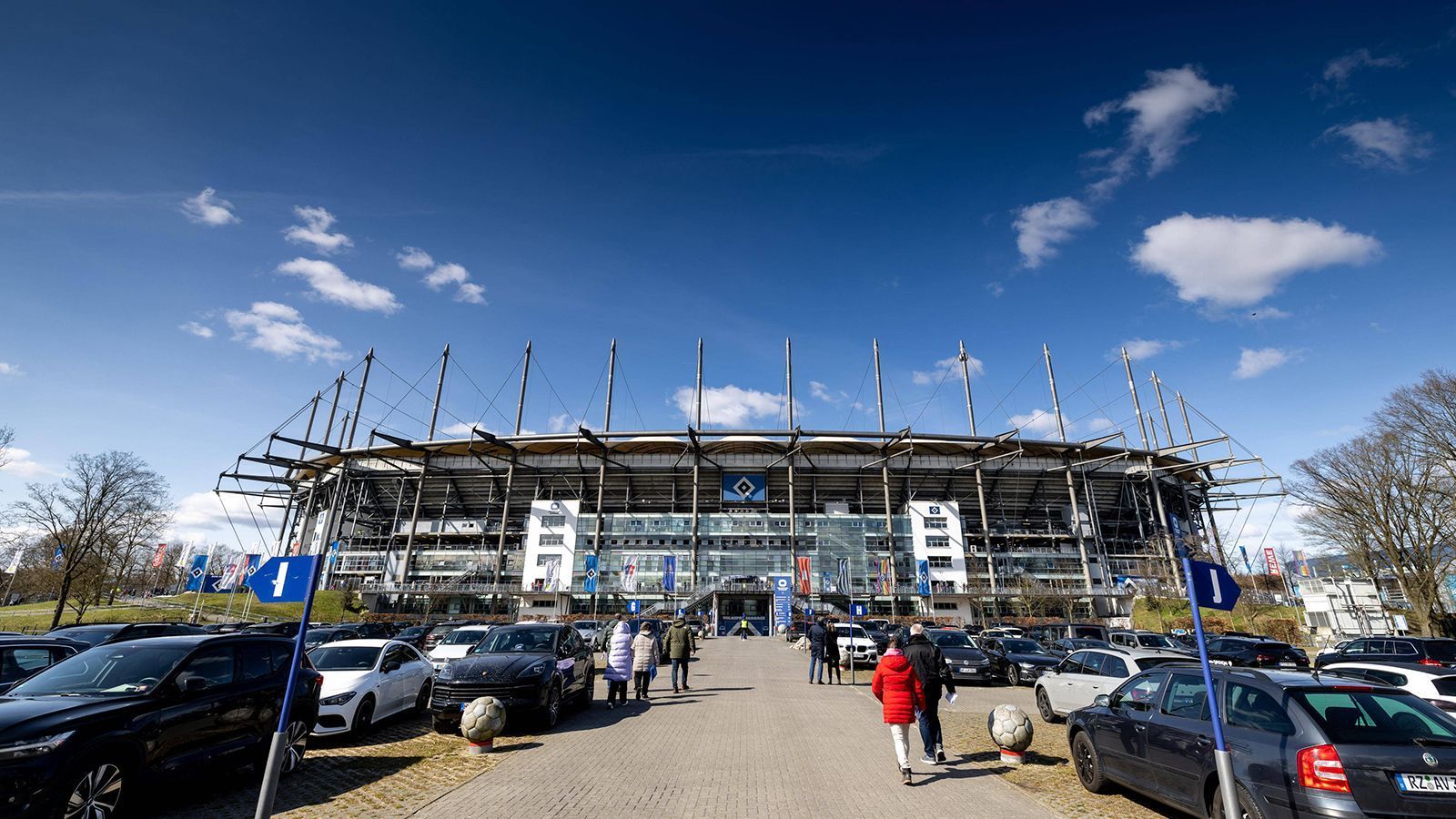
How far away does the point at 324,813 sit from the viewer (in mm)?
6797

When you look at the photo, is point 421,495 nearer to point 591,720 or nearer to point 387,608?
point 387,608

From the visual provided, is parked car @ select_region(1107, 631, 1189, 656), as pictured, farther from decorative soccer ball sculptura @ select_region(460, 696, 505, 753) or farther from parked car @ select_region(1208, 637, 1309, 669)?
decorative soccer ball sculptura @ select_region(460, 696, 505, 753)

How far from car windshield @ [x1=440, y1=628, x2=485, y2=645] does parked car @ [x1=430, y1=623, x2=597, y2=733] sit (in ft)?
18.4

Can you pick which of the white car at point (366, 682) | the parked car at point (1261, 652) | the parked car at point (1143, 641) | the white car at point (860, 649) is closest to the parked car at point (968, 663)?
the white car at point (860, 649)

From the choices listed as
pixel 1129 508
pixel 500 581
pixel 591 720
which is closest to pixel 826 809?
pixel 591 720

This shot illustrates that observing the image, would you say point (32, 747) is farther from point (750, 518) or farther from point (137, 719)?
point (750, 518)

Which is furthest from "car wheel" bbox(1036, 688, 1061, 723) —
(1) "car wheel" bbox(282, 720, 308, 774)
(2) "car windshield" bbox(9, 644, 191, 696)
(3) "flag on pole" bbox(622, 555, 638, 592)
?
(3) "flag on pole" bbox(622, 555, 638, 592)

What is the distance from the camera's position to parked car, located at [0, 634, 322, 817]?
535 centimetres

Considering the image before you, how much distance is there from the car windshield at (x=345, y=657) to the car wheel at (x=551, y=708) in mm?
3318

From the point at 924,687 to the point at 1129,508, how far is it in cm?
9069

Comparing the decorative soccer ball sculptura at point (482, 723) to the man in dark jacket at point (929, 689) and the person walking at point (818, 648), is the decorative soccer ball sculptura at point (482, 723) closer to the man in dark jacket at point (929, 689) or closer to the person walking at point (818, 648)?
the man in dark jacket at point (929, 689)

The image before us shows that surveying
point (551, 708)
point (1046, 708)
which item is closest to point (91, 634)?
point (551, 708)

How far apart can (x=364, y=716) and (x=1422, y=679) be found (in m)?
18.8

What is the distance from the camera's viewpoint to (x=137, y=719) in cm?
629
